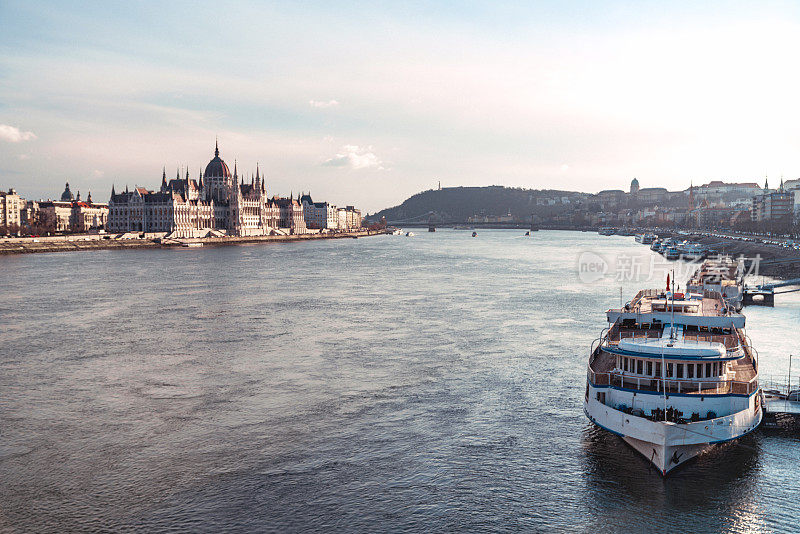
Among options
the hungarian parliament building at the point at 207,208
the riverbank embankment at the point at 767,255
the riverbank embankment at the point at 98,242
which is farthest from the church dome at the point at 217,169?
the riverbank embankment at the point at 767,255

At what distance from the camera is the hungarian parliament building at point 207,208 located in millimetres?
141000

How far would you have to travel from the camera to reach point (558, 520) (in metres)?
14.5

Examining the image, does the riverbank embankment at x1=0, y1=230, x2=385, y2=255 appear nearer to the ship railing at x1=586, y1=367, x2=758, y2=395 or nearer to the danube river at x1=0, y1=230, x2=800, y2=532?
the danube river at x1=0, y1=230, x2=800, y2=532

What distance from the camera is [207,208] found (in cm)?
15300

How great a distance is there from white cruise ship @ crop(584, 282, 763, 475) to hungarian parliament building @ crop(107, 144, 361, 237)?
410 feet

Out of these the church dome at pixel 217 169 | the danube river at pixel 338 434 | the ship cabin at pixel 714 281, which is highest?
the church dome at pixel 217 169

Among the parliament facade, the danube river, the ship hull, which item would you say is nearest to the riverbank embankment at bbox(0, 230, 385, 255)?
the parliament facade

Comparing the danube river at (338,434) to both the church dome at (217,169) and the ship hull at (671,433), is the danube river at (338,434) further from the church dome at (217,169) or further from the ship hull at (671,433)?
the church dome at (217,169)

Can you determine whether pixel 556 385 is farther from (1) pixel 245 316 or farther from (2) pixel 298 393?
(1) pixel 245 316

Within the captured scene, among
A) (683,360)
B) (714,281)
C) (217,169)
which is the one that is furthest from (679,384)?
(217,169)

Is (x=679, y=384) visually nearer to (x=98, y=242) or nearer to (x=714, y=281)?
(x=714, y=281)

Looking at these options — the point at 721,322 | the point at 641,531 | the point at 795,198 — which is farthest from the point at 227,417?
the point at 795,198

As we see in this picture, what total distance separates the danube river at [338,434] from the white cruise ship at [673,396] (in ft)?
2.41

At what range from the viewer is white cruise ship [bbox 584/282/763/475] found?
1667cm
